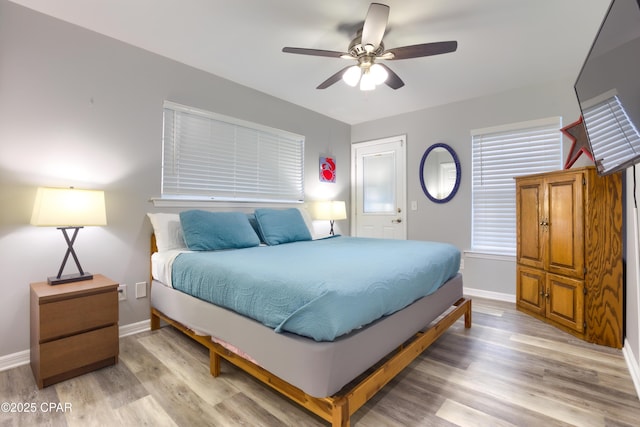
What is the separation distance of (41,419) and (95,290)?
27.2 inches

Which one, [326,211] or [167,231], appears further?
[326,211]

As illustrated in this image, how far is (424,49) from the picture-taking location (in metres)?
2.02

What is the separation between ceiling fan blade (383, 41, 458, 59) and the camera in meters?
1.94

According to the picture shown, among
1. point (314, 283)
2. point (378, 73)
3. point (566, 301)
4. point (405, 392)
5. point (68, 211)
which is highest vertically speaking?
point (378, 73)

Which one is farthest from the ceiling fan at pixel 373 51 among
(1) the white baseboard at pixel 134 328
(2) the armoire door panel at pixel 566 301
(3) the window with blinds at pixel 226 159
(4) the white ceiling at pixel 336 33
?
(1) the white baseboard at pixel 134 328

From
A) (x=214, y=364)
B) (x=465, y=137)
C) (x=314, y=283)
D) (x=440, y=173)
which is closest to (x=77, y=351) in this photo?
(x=214, y=364)

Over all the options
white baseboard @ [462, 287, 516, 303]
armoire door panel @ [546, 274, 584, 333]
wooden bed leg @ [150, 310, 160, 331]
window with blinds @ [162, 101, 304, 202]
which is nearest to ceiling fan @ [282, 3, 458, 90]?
window with blinds @ [162, 101, 304, 202]

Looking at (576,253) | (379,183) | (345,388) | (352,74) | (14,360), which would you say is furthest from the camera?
(379,183)

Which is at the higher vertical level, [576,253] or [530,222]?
[530,222]

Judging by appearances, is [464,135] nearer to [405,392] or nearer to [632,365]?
[632,365]

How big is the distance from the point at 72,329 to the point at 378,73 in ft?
9.20

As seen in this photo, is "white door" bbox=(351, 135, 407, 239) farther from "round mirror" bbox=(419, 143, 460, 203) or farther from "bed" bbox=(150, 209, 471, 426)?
"bed" bbox=(150, 209, 471, 426)

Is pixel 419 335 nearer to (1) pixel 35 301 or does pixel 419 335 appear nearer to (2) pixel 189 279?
(2) pixel 189 279

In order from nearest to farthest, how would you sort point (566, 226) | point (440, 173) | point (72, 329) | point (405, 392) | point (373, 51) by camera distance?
point (405, 392), point (72, 329), point (373, 51), point (566, 226), point (440, 173)
